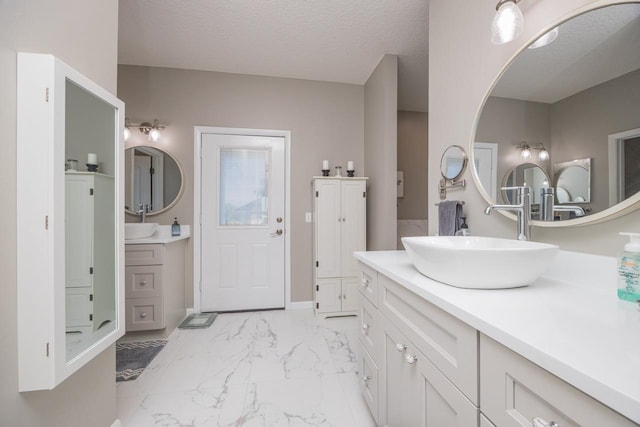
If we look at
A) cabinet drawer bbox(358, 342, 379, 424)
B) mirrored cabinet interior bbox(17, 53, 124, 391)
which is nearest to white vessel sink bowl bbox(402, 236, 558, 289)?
cabinet drawer bbox(358, 342, 379, 424)

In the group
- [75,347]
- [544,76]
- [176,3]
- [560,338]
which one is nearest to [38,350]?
[75,347]

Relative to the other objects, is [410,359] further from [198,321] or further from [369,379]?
[198,321]

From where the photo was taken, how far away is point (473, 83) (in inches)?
51.4

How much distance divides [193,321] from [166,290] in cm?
54

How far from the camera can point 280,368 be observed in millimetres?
1814

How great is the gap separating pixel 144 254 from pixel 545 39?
113 inches

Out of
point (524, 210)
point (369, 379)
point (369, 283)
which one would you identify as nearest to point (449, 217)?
point (524, 210)

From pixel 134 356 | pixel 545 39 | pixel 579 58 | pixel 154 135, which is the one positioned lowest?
pixel 134 356

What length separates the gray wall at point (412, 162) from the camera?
3588 mm

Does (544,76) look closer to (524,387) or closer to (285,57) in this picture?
(524,387)

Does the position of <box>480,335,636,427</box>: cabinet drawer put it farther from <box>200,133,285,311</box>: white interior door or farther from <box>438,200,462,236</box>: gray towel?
<box>200,133,285,311</box>: white interior door

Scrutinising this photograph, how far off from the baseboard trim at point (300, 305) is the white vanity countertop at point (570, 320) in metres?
2.20

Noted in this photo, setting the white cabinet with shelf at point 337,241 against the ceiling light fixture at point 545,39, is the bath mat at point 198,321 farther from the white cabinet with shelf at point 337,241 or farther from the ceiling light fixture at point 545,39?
the ceiling light fixture at point 545,39

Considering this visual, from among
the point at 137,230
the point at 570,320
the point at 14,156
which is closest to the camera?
the point at 570,320
